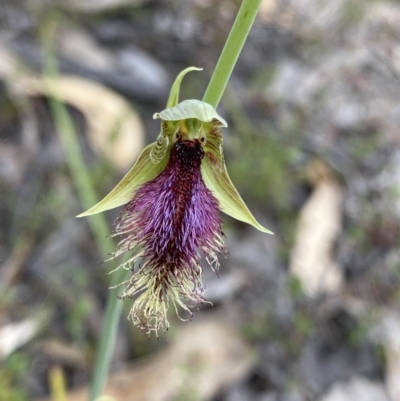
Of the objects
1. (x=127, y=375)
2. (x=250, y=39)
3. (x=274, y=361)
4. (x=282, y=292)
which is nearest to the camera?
(x=127, y=375)

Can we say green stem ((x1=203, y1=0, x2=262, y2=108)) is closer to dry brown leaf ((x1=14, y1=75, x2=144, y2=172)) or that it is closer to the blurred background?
the blurred background

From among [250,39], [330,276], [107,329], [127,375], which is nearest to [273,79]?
[250,39]

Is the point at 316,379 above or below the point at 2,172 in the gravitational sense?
below

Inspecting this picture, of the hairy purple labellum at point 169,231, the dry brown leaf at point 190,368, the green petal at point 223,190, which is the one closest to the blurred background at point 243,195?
the dry brown leaf at point 190,368

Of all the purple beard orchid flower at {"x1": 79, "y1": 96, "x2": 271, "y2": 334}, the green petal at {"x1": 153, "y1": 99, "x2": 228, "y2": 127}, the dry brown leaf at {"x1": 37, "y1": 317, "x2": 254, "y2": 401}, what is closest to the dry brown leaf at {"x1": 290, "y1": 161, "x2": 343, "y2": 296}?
the dry brown leaf at {"x1": 37, "y1": 317, "x2": 254, "y2": 401}

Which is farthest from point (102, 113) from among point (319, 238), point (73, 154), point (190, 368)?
point (190, 368)

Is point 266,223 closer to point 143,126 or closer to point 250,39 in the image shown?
point 143,126
